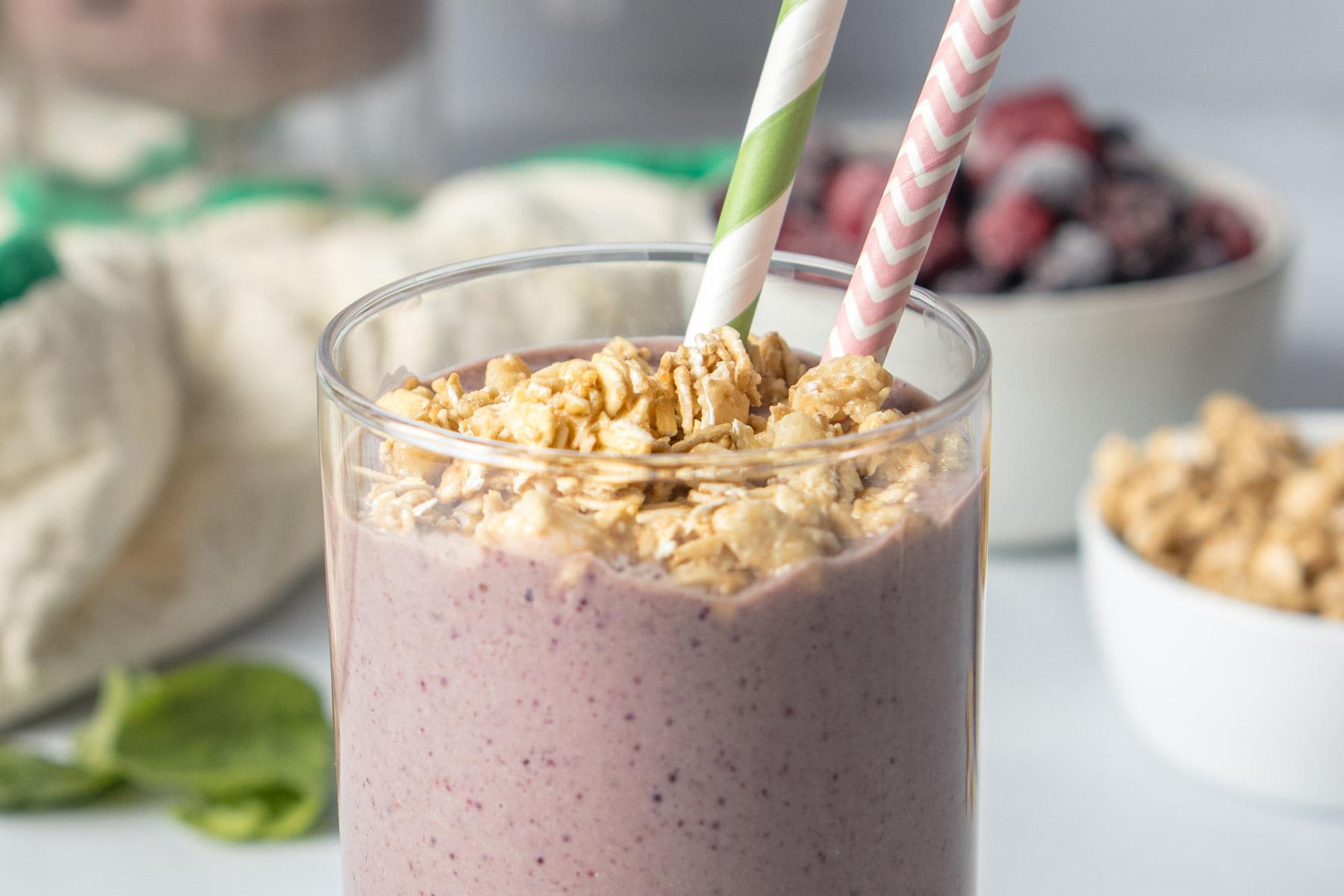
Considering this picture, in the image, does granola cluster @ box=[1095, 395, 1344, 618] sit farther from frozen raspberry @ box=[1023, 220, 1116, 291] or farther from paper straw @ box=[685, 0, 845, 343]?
paper straw @ box=[685, 0, 845, 343]

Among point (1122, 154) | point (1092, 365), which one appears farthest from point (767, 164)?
point (1122, 154)

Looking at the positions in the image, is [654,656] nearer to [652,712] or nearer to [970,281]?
[652,712]

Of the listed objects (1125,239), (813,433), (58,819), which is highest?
(813,433)

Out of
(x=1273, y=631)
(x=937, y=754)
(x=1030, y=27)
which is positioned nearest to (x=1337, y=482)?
(x=1273, y=631)

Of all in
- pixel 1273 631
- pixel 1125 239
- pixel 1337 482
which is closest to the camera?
pixel 1273 631

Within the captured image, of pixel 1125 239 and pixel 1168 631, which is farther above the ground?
pixel 1125 239

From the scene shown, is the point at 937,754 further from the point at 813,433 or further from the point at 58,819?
the point at 58,819

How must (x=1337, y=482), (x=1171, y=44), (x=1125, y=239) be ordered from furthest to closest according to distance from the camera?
(x=1171, y=44)
(x=1125, y=239)
(x=1337, y=482)
